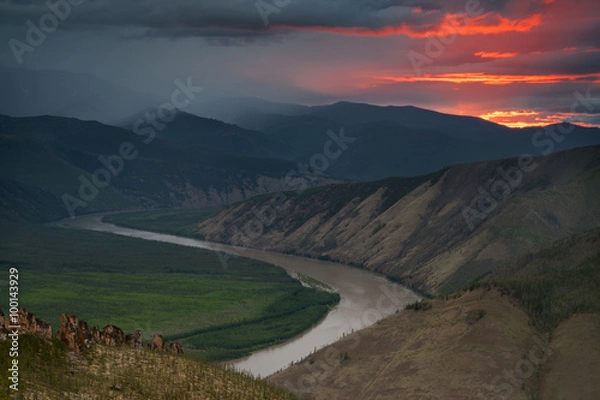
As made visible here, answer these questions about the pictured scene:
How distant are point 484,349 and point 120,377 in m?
44.4

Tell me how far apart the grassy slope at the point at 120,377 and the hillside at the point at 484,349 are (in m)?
26.8

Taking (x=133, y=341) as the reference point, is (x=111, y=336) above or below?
below

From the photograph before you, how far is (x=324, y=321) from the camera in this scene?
4921 inches

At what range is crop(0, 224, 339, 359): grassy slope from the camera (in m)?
119

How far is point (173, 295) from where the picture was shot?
14525cm

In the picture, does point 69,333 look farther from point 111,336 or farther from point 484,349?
point 484,349

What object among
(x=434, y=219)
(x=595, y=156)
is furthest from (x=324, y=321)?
(x=595, y=156)

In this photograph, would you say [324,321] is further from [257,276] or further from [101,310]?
[257,276]

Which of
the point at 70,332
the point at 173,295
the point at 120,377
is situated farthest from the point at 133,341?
the point at 173,295

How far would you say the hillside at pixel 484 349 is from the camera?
7000 centimetres

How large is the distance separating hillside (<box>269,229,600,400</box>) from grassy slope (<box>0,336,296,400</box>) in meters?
26.8

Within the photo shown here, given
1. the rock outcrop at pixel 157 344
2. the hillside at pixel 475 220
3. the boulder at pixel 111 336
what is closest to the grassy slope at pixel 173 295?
the hillside at pixel 475 220

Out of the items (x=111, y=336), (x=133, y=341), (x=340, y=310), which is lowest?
(x=111, y=336)

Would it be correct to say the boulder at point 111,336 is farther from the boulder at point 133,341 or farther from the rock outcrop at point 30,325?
the rock outcrop at point 30,325
